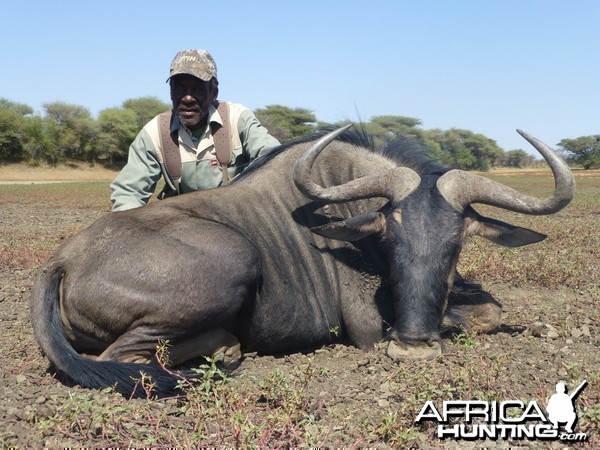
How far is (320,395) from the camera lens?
3646 mm

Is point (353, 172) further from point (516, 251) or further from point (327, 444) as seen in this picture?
point (516, 251)

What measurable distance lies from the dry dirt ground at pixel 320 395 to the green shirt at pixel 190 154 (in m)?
1.69

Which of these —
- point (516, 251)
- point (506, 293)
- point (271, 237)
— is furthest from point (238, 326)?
point (516, 251)

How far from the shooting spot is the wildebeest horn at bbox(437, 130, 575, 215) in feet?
15.4

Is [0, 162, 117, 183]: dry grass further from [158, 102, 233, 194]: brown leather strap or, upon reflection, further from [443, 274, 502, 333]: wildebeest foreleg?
[443, 274, 502, 333]: wildebeest foreleg

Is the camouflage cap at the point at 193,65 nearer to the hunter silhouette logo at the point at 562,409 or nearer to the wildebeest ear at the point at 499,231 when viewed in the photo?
the wildebeest ear at the point at 499,231

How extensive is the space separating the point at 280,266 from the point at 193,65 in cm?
250

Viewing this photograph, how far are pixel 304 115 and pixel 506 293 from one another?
65.7 metres

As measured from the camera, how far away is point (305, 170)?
4.79 meters

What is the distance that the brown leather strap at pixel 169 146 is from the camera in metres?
6.29

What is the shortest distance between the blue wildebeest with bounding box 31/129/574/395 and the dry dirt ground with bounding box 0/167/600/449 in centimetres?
23

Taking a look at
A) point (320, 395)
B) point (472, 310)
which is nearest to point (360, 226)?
point (472, 310)

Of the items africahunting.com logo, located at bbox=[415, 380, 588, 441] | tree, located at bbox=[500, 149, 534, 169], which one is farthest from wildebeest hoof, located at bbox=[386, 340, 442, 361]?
tree, located at bbox=[500, 149, 534, 169]

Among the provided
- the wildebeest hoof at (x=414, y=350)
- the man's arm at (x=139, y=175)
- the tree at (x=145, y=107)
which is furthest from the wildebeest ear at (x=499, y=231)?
the tree at (x=145, y=107)
